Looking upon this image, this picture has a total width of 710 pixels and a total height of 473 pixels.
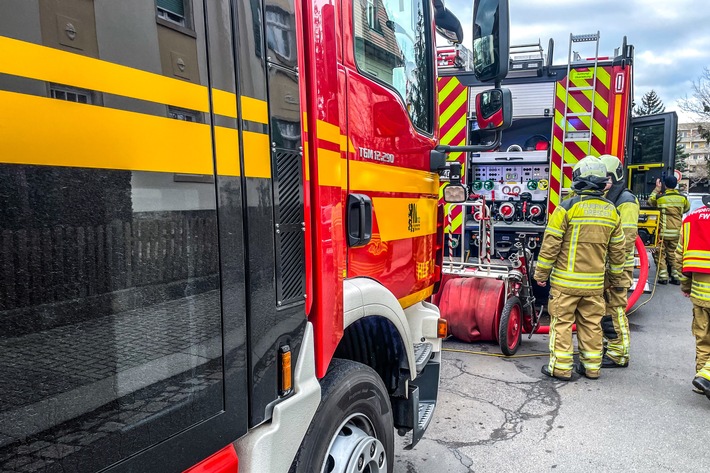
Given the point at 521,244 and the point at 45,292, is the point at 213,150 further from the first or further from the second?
the point at 521,244

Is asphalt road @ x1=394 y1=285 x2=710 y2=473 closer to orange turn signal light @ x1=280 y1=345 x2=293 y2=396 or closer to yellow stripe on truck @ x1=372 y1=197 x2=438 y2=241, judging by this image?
yellow stripe on truck @ x1=372 y1=197 x2=438 y2=241

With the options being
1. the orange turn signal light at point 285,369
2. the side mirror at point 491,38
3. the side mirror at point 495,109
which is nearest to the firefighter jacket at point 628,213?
the side mirror at point 495,109

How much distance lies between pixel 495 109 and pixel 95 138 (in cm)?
216

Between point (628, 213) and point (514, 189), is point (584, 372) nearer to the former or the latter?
point (628, 213)

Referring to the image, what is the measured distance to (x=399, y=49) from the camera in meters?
2.52

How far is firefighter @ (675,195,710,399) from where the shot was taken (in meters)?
4.04

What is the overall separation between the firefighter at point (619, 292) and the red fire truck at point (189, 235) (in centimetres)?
345

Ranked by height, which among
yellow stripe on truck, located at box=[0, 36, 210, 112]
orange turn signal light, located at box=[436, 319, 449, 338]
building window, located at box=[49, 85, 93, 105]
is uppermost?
yellow stripe on truck, located at box=[0, 36, 210, 112]

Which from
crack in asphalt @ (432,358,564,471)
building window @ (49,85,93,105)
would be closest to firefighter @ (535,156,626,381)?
crack in asphalt @ (432,358,564,471)

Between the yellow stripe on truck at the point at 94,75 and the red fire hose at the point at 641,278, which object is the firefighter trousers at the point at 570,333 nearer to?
the red fire hose at the point at 641,278

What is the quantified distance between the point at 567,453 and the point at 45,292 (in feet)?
10.7

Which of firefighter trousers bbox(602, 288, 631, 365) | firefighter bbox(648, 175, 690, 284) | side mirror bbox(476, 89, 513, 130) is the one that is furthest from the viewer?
firefighter bbox(648, 175, 690, 284)

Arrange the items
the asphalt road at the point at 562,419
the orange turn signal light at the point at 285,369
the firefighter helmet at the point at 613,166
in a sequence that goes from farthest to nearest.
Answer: the firefighter helmet at the point at 613,166 < the asphalt road at the point at 562,419 < the orange turn signal light at the point at 285,369

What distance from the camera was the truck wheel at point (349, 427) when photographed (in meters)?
1.75
